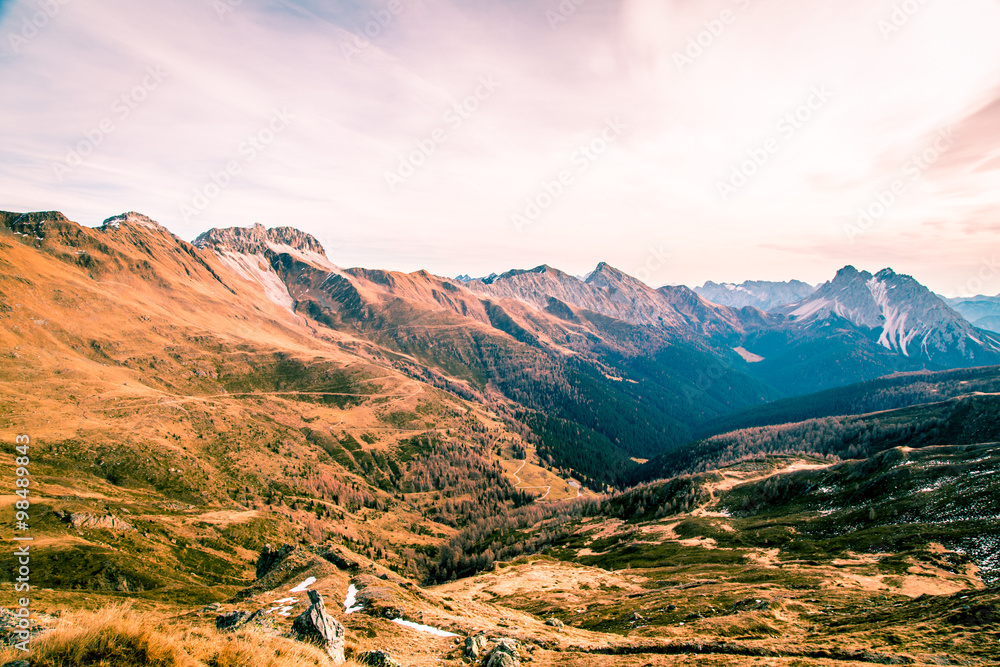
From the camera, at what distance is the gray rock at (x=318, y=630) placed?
89.6ft

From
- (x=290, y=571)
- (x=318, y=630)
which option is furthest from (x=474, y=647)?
(x=290, y=571)

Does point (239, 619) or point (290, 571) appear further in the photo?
point (290, 571)

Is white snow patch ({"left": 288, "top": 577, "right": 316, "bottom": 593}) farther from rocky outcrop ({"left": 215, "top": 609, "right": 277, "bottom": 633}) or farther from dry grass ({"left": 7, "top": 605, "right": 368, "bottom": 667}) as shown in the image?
→ dry grass ({"left": 7, "top": 605, "right": 368, "bottom": 667})

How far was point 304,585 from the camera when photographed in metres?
62.2

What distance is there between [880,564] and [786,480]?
86.1 meters

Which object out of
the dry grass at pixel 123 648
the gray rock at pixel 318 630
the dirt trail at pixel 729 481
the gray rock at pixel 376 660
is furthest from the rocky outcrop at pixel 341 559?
the dirt trail at pixel 729 481

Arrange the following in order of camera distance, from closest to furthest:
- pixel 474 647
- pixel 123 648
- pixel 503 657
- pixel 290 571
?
1. pixel 123 648
2. pixel 503 657
3. pixel 474 647
4. pixel 290 571

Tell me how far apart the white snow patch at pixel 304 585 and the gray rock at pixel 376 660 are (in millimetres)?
39998

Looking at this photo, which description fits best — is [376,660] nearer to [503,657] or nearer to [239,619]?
[503,657]

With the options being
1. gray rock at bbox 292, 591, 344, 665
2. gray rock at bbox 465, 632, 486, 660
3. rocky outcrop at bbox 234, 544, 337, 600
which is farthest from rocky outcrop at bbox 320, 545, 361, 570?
gray rock at bbox 292, 591, 344, 665

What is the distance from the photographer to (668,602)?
193 ft

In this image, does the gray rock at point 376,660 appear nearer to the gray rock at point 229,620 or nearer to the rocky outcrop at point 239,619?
the rocky outcrop at point 239,619

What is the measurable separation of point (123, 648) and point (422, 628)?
124 feet

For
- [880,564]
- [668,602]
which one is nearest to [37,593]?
[668,602]
